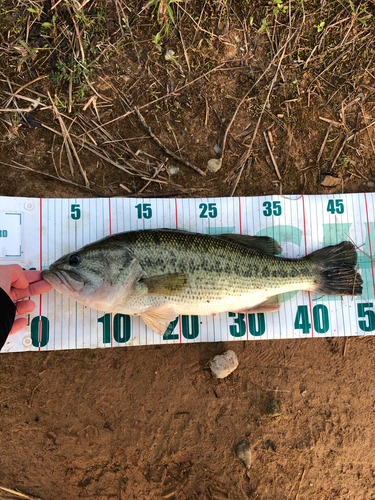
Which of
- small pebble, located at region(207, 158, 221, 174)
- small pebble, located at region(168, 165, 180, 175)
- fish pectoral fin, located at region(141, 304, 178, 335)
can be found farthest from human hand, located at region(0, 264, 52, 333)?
small pebble, located at region(207, 158, 221, 174)

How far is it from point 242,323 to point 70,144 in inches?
120

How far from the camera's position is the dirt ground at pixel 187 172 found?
3475 millimetres

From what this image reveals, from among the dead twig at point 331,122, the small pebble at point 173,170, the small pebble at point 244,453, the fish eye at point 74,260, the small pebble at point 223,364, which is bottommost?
the small pebble at point 244,453

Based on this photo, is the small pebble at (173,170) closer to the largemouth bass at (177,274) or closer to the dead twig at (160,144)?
the dead twig at (160,144)

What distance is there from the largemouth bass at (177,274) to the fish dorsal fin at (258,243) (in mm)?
11

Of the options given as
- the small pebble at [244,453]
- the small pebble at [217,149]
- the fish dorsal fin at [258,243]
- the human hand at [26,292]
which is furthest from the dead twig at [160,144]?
the small pebble at [244,453]

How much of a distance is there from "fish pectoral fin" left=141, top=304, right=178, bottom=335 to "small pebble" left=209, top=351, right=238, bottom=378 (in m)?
0.81

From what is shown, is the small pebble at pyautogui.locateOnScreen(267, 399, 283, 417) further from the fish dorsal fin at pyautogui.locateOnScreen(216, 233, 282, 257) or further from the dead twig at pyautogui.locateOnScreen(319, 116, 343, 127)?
the dead twig at pyautogui.locateOnScreen(319, 116, 343, 127)

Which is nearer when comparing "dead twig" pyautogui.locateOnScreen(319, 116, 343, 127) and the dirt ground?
the dirt ground

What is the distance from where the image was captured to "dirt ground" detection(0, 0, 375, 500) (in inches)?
137

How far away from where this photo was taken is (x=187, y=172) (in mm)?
3854

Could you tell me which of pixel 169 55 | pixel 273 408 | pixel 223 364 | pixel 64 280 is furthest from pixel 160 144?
pixel 273 408

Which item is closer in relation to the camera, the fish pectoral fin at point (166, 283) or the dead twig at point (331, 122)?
the fish pectoral fin at point (166, 283)

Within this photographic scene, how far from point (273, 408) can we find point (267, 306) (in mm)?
1260
